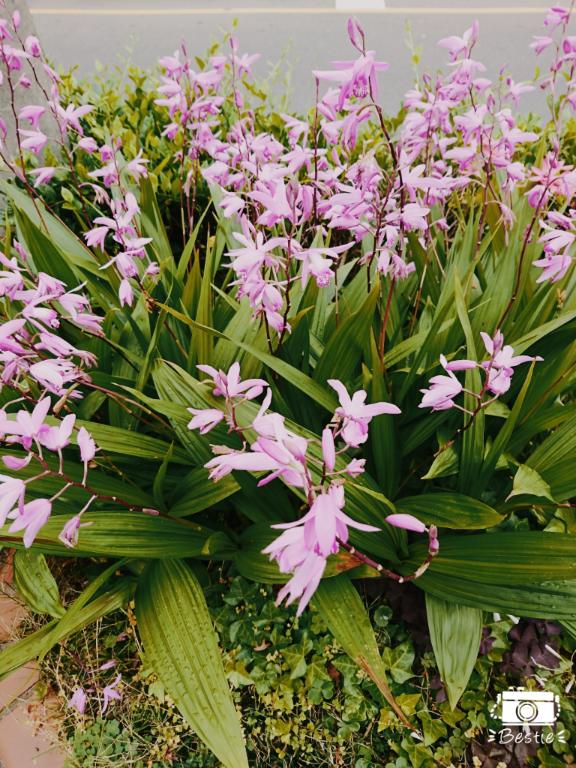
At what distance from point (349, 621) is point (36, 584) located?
86 centimetres

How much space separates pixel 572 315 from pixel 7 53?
5.85 ft

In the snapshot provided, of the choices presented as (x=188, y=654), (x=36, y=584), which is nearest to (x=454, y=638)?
(x=188, y=654)

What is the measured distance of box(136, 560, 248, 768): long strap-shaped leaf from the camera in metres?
1.28

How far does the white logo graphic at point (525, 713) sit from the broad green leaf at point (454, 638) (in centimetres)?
27

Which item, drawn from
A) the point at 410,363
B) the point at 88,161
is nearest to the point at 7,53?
the point at 88,161

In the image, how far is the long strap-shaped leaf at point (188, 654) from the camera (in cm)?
128

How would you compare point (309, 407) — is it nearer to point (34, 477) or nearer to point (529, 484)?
point (529, 484)

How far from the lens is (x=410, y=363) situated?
1.90 metres

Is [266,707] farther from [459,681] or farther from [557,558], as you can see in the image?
[557,558]

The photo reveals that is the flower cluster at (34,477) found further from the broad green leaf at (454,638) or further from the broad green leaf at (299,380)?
the broad green leaf at (454,638)

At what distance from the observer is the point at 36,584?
1.66 m

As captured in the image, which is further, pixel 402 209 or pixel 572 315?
pixel 572 315

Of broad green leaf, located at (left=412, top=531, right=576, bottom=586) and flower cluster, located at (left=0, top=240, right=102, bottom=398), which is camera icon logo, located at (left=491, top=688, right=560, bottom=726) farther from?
flower cluster, located at (left=0, top=240, right=102, bottom=398)

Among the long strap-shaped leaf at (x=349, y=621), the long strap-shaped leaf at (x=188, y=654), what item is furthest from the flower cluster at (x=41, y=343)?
the long strap-shaped leaf at (x=349, y=621)
